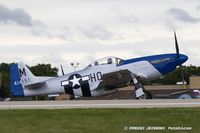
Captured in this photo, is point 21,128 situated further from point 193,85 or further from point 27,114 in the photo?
point 193,85

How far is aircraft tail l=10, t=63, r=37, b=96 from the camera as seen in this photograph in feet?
111

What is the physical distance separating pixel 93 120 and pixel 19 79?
22304mm

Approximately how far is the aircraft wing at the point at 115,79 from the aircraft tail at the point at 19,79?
6.55 meters

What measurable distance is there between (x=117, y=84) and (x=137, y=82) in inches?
76.0

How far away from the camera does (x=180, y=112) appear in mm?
13391

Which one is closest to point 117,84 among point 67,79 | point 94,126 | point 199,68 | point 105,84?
point 105,84

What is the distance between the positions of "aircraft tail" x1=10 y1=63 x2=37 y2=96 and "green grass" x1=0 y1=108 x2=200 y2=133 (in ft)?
65.1

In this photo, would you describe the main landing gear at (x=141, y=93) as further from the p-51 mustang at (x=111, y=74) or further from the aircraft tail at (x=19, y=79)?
the aircraft tail at (x=19, y=79)

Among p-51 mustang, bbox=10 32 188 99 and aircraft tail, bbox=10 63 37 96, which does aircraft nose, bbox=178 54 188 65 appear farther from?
aircraft tail, bbox=10 63 37 96

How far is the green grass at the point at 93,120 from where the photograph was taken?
38.0 ft

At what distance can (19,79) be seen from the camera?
112 feet

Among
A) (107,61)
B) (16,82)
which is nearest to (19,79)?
(16,82)

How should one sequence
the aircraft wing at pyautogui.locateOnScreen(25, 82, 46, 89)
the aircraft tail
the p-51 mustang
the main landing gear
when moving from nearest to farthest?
the main landing gear < the p-51 mustang < the aircraft wing at pyautogui.locateOnScreen(25, 82, 46, 89) < the aircraft tail

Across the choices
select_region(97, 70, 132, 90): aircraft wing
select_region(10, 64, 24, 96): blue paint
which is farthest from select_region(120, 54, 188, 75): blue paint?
select_region(10, 64, 24, 96): blue paint
